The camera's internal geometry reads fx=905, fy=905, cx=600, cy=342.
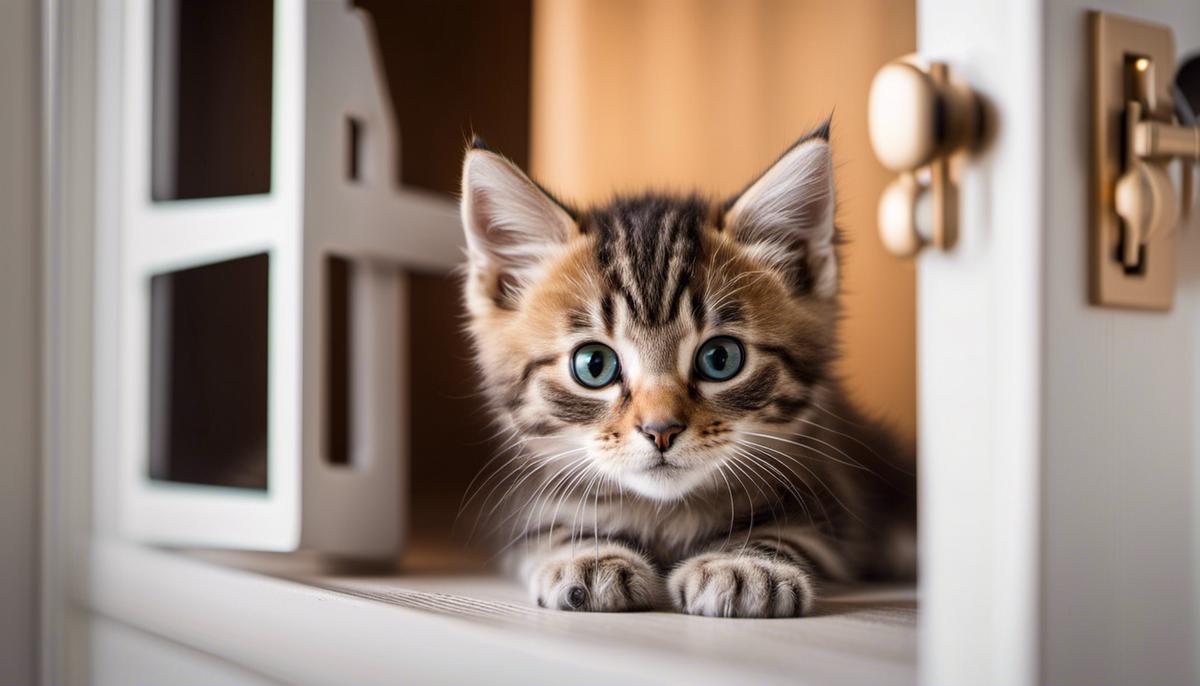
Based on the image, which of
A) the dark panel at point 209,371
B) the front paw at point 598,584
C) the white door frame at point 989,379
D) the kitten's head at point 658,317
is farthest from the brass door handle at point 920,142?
the dark panel at point 209,371

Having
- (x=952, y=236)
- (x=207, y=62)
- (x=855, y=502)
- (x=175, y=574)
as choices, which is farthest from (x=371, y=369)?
(x=952, y=236)

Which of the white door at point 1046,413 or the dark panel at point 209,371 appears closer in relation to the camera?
the white door at point 1046,413

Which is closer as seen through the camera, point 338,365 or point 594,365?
point 594,365

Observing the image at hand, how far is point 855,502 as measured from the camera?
0.96 m

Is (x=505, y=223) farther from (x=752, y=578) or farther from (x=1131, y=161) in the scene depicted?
(x=1131, y=161)

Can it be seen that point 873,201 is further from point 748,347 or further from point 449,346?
point 449,346

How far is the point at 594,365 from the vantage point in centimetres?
84

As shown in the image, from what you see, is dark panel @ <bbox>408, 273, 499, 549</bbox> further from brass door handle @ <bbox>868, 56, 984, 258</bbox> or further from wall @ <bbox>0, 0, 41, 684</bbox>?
brass door handle @ <bbox>868, 56, 984, 258</bbox>

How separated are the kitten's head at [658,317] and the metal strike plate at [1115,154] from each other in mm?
295

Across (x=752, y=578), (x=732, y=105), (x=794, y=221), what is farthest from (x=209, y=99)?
(x=752, y=578)

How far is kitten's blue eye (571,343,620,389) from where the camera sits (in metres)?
0.83

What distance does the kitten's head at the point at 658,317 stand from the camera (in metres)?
0.79

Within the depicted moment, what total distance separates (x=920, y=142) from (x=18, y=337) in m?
1.11

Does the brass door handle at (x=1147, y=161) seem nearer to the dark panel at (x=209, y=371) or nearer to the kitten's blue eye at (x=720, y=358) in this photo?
the kitten's blue eye at (x=720, y=358)
